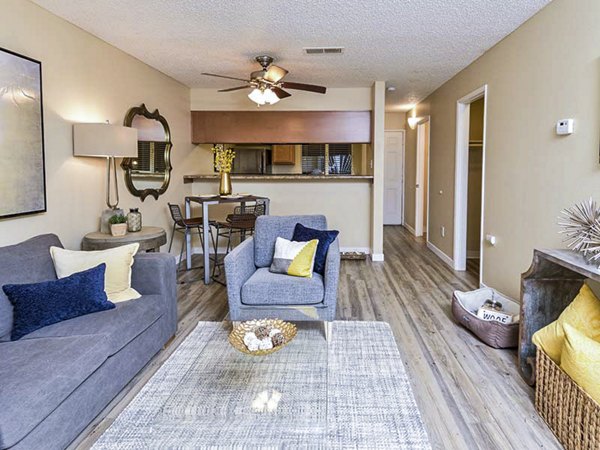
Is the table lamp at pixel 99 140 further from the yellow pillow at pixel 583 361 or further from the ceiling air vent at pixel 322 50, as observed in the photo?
the yellow pillow at pixel 583 361

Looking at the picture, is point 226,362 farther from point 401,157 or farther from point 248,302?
point 401,157

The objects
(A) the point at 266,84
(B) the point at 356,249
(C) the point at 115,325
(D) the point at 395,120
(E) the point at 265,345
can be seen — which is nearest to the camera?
(E) the point at 265,345

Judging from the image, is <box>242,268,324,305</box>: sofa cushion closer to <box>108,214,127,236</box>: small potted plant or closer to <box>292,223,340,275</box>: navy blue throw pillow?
<box>292,223,340,275</box>: navy blue throw pillow

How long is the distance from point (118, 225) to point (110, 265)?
2.90 feet

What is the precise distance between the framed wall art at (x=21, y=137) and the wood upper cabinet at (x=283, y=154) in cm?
487

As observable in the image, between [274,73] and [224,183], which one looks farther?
[224,183]

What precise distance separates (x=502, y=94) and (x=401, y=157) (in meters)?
5.63

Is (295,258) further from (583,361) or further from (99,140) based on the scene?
(583,361)

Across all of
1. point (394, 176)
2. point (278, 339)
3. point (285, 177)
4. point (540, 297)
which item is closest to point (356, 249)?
point (285, 177)

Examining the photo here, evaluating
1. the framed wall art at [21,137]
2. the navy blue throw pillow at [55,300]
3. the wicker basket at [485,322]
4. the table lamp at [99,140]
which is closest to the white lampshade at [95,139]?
the table lamp at [99,140]

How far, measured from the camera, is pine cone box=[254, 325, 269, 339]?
2094 mm

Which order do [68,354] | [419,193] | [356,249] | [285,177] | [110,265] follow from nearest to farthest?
1. [68,354]
2. [110,265]
3. [285,177]
4. [356,249]
5. [419,193]

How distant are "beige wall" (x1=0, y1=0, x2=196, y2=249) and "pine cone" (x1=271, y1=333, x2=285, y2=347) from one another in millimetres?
1973

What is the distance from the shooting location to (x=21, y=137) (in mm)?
2799
